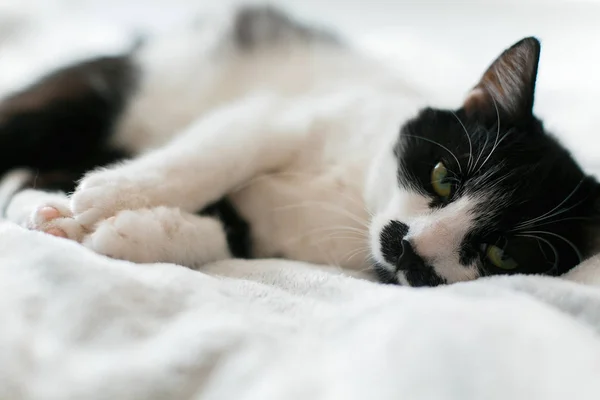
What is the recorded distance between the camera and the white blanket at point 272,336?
60 centimetres

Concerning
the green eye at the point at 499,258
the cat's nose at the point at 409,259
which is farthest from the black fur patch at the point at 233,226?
the green eye at the point at 499,258

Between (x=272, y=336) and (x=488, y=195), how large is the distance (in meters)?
0.54

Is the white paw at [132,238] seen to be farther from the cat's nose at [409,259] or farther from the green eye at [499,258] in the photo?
the green eye at [499,258]

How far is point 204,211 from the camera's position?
1.23 meters

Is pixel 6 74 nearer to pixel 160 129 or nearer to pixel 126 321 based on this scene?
pixel 160 129

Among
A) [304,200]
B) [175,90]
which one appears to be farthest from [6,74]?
[304,200]

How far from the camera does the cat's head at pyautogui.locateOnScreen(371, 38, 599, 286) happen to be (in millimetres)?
1023

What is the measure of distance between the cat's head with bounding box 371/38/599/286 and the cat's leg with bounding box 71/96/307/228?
0.31 m

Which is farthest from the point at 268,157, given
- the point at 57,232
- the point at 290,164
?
the point at 57,232

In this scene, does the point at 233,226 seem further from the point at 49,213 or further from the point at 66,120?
the point at 66,120

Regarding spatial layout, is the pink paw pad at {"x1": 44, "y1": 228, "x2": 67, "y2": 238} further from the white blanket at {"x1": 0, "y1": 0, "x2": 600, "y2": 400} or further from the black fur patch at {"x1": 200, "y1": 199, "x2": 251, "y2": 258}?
the black fur patch at {"x1": 200, "y1": 199, "x2": 251, "y2": 258}

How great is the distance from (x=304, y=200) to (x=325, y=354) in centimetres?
67

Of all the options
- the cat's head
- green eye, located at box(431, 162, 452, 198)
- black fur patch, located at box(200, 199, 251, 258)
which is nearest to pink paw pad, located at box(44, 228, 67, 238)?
black fur patch, located at box(200, 199, 251, 258)

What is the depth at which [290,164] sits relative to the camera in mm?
1403
